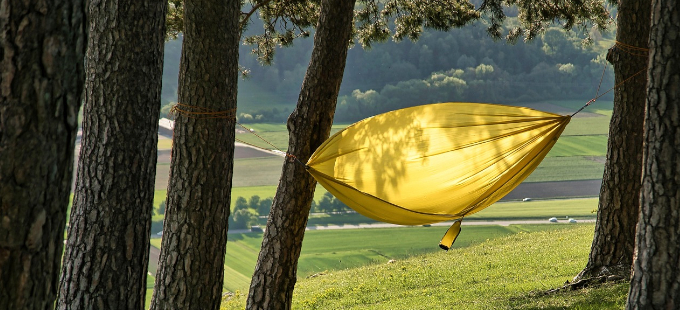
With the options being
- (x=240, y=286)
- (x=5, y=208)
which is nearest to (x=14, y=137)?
(x=5, y=208)

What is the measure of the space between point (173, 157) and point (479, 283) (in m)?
3.17

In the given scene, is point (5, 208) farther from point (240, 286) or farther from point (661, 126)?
point (240, 286)

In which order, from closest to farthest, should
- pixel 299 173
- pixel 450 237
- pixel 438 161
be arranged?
pixel 450 237, pixel 438 161, pixel 299 173

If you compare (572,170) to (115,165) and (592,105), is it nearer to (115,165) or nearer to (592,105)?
(592,105)

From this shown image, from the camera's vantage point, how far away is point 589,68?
4188 cm

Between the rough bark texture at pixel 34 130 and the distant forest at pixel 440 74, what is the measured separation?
123 ft

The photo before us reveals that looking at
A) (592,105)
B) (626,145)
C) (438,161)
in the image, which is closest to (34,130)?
(438,161)

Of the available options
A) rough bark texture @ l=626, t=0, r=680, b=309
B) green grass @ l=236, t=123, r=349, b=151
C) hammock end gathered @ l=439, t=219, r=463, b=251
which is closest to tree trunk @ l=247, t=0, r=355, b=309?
hammock end gathered @ l=439, t=219, r=463, b=251

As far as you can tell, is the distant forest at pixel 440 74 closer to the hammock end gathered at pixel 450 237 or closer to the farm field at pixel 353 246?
the farm field at pixel 353 246

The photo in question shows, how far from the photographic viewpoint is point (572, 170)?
2939 centimetres

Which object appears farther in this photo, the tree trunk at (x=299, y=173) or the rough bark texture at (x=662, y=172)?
the tree trunk at (x=299, y=173)

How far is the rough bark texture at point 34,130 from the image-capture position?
1.07m

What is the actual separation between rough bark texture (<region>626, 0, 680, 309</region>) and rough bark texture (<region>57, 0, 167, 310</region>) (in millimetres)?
1500

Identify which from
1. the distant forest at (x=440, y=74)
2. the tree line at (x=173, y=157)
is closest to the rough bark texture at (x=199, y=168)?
the tree line at (x=173, y=157)
